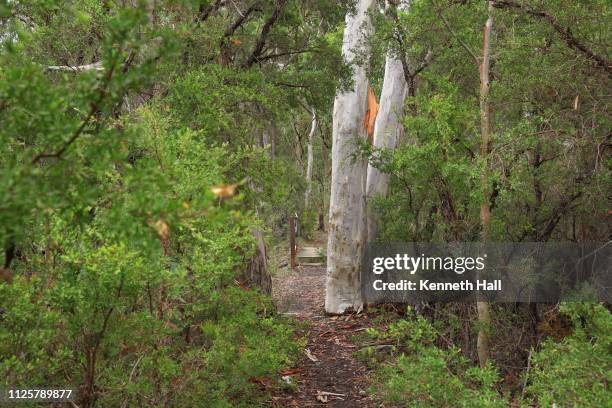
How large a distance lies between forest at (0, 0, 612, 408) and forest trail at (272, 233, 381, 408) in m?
0.05

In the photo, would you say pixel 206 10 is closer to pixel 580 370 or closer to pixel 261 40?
pixel 261 40

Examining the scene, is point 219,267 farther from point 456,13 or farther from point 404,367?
point 456,13

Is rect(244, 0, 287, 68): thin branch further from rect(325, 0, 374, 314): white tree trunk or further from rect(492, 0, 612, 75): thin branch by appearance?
rect(492, 0, 612, 75): thin branch

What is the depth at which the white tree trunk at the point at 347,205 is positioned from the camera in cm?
1125

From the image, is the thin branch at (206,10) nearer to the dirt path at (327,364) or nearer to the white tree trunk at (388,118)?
the white tree trunk at (388,118)

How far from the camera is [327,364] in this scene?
871 cm

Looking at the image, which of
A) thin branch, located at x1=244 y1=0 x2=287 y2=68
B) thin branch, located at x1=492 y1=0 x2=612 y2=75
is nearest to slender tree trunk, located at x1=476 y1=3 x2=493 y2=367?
thin branch, located at x1=492 y1=0 x2=612 y2=75

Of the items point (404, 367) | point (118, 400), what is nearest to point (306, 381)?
point (404, 367)

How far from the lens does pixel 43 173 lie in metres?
2.12

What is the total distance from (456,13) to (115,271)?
548cm

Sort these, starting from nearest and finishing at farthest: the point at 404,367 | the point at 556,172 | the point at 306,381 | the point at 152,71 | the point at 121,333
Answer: the point at 152,71
the point at 121,333
the point at 404,367
the point at 556,172
the point at 306,381

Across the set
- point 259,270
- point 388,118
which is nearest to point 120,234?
point 259,270

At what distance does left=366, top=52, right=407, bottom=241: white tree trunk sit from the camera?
11148 millimetres

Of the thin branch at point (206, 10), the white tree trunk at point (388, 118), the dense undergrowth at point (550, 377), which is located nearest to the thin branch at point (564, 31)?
the dense undergrowth at point (550, 377)
